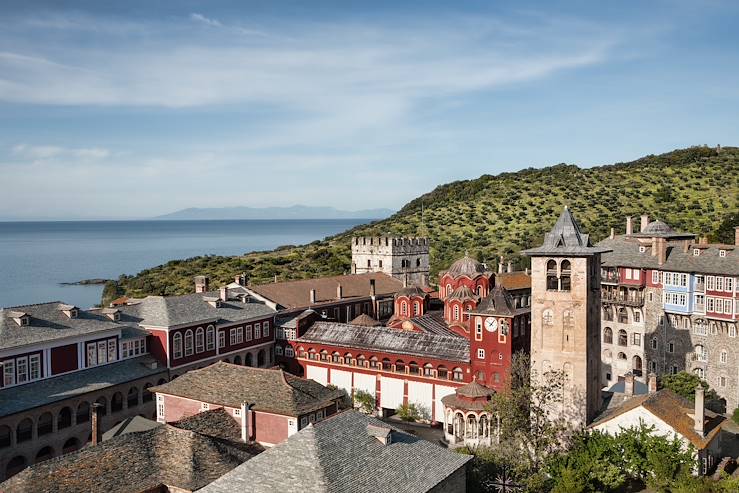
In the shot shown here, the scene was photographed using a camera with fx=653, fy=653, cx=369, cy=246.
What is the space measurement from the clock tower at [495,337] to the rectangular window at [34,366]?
28370mm

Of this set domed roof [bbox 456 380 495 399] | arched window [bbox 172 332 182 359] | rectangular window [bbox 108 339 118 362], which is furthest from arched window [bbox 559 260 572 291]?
rectangular window [bbox 108 339 118 362]

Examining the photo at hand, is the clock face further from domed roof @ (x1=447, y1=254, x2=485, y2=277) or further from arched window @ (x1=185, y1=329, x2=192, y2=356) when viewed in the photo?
arched window @ (x1=185, y1=329, x2=192, y2=356)

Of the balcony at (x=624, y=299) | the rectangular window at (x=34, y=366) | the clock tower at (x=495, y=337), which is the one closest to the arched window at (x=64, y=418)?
the rectangular window at (x=34, y=366)

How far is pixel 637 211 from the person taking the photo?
10462 cm

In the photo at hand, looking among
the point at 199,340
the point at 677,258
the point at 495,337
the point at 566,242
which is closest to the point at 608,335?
the point at 677,258

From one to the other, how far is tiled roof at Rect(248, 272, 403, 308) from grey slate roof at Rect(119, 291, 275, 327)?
475cm

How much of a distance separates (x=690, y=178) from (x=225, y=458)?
104m

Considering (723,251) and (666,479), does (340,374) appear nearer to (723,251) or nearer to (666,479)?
(666,479)

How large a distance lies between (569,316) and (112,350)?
3087 centimetres

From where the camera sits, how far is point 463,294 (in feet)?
185

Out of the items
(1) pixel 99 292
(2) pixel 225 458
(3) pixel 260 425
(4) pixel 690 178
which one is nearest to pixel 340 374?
(3) pixel 260 425

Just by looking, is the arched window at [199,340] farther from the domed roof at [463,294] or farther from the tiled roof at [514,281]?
the tiled roof at [514,281]

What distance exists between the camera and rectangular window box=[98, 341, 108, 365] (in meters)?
44.7

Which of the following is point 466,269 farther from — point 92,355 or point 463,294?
point 92,355
